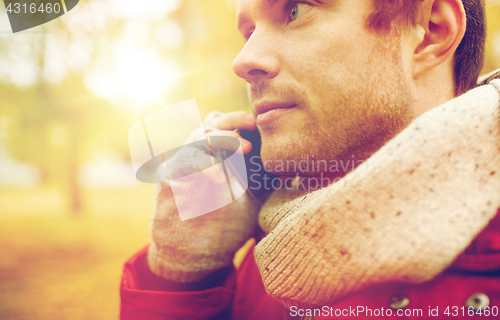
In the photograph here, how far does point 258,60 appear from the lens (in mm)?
1276

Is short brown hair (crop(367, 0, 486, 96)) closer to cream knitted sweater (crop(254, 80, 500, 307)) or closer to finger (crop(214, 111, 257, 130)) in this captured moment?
cream knitted sweater (crop(254, 80, 500, 307))

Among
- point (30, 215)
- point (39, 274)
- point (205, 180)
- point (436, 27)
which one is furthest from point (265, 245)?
point (30, 215)

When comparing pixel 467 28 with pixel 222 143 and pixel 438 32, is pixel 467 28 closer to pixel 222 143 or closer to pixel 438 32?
pixel 438 32

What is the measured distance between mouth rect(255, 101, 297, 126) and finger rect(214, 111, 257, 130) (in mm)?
212

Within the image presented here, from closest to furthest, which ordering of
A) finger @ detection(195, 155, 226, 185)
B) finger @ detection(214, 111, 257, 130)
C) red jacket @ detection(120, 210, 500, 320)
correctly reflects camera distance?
red jacket @ detection(120, 210, 500, 320) → finger @ detection(195, 155, 226, 185) → finger @ detection(214, 111, 257, 130)

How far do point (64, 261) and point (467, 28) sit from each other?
26.2 feet

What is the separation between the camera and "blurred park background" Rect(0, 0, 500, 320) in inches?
211

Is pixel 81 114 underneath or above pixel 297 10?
underneath

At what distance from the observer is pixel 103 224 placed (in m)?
9.59

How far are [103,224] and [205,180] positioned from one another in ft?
31.3

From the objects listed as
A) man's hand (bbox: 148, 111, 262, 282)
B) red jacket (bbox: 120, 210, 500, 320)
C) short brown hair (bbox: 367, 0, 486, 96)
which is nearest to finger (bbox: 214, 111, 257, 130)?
man's hand (bbox: 148, 111, 262, 282)

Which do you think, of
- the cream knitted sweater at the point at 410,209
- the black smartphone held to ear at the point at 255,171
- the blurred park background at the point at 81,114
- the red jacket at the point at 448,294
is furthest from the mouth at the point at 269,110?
the blurred park background at the point at 81,114

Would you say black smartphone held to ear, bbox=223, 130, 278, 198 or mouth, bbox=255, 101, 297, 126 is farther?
black smartphone held to ear, bbox=223, 130, 278, 198

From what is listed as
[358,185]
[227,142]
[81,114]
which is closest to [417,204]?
[358,185]
